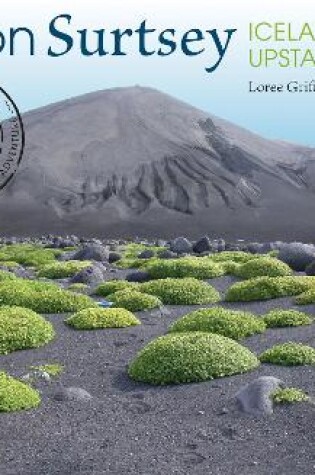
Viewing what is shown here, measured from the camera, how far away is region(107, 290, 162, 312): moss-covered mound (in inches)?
910

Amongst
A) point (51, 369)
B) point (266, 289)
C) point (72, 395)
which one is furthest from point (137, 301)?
point (72, 395)

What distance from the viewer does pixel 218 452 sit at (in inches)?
490

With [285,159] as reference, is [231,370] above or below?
above

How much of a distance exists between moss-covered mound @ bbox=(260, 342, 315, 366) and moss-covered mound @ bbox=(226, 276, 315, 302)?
7.43m

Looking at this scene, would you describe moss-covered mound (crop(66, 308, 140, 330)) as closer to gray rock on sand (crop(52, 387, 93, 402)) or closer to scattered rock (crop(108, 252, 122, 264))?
gray rock on sand (crop(52, 387, 93, 402))

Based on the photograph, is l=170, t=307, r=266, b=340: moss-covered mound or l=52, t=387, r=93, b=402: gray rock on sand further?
l=170, t=307, r=266, b=340: moss-covered mound

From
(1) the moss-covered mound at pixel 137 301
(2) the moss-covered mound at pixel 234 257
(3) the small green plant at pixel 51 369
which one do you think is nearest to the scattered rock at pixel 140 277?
(1) the moss-covered mound at pixel 137 301

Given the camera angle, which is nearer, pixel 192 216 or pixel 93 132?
pixel 192 216

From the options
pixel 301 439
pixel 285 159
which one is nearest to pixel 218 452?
pixel 301 439

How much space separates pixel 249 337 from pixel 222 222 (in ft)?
296

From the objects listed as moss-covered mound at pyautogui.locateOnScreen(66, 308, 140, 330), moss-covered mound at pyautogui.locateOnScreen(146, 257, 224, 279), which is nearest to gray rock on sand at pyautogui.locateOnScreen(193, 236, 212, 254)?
moss-covered mound at pyautogui.locateOnScreen(146, 257, 224, 279)

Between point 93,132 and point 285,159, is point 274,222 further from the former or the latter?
point 93,132

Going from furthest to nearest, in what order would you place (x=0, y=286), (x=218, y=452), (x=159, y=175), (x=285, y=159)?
(x=285, y=159), (x=159, y=175), (x=0, y=286), (x=218, y=452)

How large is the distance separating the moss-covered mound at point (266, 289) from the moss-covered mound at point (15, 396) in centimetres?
1048
